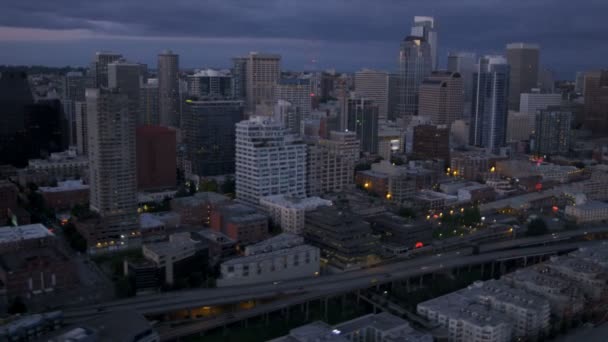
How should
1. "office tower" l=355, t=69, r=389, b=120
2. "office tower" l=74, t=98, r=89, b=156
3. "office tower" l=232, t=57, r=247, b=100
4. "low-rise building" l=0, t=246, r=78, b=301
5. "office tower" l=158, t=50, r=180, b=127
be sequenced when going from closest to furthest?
1. "low-rise building" l=0, t=246, r=78, b=301
2. "office tower" l=74, t=98, r=89, b=156
3. "office tower" l=158, t=50, r=180, b=127
4. "office tower" l=232, t=57, r=247, b=100
5. "office tower" l=355, t=69, r=389, b=120

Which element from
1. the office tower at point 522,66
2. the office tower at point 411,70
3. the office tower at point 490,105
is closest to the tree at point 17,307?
the office tower at point 490,105

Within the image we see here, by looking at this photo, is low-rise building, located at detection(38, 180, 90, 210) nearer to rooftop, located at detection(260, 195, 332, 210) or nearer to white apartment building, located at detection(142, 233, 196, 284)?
rooftop, located at detection(260, 195, 332, 210)

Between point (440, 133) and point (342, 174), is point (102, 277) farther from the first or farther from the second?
point (440, 133)

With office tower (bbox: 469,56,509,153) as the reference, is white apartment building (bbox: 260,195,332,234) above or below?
below

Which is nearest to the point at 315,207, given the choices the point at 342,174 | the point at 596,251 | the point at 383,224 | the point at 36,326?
the point at 383,224

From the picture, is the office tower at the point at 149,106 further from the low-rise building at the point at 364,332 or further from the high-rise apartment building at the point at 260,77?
the low-rise building at the point at 364,332

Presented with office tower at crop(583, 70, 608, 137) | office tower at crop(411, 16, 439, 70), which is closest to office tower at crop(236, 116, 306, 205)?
office tower at crop(583, 70, 608, 137)
